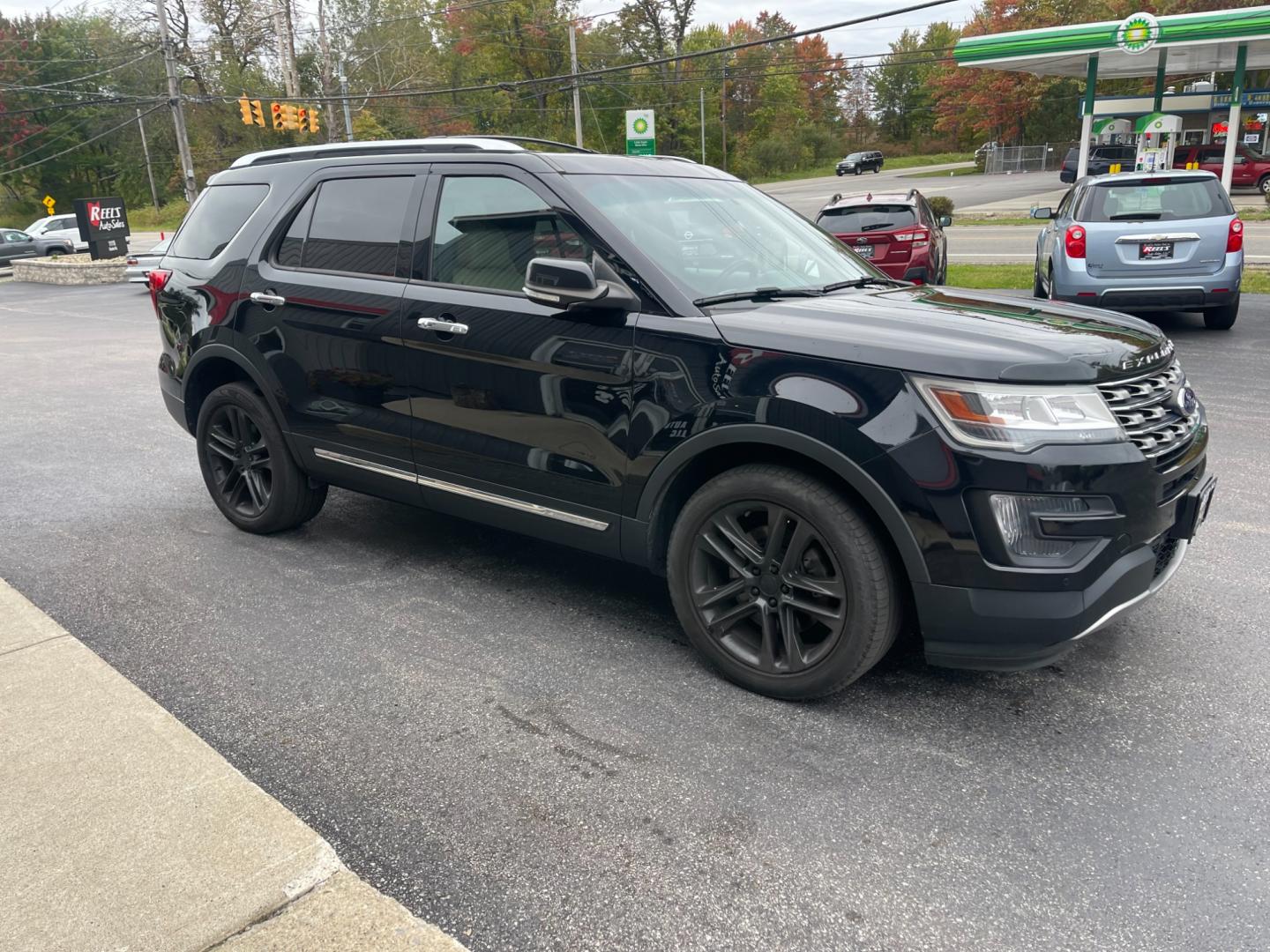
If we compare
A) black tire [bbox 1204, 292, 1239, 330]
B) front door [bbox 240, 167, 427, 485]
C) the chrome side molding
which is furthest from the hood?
black tire [bbox 1204, 292, 1239, 330]

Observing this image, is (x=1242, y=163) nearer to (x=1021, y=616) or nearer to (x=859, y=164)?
(x=859, y=164)

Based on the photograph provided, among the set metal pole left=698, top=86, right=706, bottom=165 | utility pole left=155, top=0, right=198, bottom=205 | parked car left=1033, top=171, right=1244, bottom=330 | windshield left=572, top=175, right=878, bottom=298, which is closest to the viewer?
windshield left=572, top=175, right=878, bottom=298

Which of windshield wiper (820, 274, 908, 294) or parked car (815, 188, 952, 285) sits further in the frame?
parked car (815, 188, 952, 285)

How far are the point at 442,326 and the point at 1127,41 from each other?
1095 inches

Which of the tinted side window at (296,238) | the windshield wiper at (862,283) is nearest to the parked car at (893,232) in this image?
the windshield wiper at (862,283)

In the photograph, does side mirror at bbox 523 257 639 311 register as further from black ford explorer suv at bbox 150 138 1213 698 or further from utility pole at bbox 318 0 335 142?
utility pole at bbox 318 0 335 142

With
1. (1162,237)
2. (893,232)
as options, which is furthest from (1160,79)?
(1162,237)

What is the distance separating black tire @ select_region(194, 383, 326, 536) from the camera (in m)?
4.93

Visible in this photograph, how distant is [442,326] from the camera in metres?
3.97

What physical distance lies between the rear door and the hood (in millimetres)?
7031

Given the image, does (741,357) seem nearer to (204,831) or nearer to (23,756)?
(204,831)

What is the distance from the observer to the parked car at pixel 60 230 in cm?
3553

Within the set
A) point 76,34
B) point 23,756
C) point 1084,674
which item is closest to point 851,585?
point 1084,674

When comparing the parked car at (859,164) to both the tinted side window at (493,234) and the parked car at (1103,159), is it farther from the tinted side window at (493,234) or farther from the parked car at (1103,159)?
the tinted side window at (493,234)
